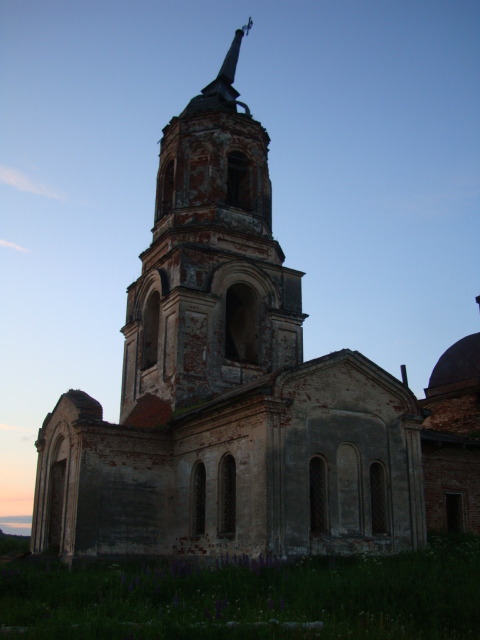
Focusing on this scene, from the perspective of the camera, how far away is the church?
566 inches

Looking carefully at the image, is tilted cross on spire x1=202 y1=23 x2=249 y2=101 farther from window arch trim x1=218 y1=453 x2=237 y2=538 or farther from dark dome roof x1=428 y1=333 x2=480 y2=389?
window arch trim x1=218 y1=453 x2=237 y2=538

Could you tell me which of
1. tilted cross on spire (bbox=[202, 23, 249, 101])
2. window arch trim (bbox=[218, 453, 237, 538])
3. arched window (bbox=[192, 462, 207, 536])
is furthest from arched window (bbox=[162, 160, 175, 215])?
window arch trim (bbox=[218, 453, 237, 538])

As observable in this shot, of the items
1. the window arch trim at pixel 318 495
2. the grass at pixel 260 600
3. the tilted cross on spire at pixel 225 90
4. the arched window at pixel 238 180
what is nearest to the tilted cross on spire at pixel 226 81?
the tilted cross on spire at pixel 225 90

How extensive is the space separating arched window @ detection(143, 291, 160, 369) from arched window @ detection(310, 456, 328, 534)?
7.70 metres

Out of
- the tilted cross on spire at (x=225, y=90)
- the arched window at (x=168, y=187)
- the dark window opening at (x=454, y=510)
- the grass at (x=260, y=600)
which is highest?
the tilted cross on spire at (x=225, y=90)

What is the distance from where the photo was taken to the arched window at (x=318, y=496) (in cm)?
1437

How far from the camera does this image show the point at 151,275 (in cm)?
2114

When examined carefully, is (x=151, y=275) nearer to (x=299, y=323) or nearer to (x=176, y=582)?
(x=299, y=323)

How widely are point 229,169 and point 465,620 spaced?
17.1 metres

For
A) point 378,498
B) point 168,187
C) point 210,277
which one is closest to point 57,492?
point 210,277

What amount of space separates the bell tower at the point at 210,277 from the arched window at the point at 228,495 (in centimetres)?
306

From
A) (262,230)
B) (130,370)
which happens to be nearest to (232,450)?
(130,370)

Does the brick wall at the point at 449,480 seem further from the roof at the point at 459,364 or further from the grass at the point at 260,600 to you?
the grass at the point at 260,600

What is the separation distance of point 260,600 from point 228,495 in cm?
565
